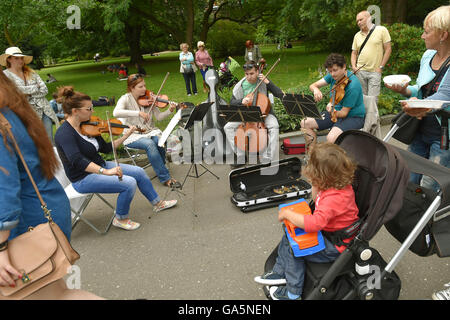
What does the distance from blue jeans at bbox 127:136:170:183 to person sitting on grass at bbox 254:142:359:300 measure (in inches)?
107

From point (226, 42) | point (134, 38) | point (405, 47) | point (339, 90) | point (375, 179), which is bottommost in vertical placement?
point (375, 179)

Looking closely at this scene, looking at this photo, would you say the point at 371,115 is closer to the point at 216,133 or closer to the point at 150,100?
the point at 216,133

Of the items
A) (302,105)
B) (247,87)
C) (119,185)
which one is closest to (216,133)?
(247,87)

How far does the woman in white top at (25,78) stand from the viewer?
5.11 meters

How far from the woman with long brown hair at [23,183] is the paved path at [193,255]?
3.81 ft

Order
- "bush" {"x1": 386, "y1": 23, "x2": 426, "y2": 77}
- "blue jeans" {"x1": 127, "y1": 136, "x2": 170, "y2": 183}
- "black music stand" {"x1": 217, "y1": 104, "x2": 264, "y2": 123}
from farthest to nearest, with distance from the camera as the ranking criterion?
"bush" {"x1": 386, "y1": 23, "x2": 426, "y2": 77} → "blue jeans" {"x1": 127, "y1": 136, "x2": 170, "y2": 183} → "black music stand" {"x1": 217, "y1": 104, "x2": 264, "y2": 123}

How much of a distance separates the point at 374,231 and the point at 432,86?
1318mm

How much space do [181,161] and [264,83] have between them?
193cm

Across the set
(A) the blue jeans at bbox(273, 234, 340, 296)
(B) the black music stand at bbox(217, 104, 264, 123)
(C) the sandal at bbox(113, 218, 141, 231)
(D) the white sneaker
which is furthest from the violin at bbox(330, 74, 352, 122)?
(C) the sandal at bbox(113, 218, 141, 231)

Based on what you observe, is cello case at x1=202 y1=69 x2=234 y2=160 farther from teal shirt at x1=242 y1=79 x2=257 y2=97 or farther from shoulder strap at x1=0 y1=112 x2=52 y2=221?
shoulder strap at x1=0 y1=112 x2=52 y2=221

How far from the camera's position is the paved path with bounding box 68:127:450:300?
2.67 meters

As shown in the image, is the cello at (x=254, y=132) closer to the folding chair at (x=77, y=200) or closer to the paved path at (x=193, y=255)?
the paved path at (x=193, y=255)

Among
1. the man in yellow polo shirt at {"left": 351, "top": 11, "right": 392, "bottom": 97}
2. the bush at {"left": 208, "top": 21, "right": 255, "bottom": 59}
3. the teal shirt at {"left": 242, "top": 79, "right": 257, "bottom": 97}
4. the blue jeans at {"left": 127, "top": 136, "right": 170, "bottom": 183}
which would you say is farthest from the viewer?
the bush at {"left": 208, "top": 21, "right": 255, "bottom": 59}

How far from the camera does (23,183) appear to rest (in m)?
1.75
